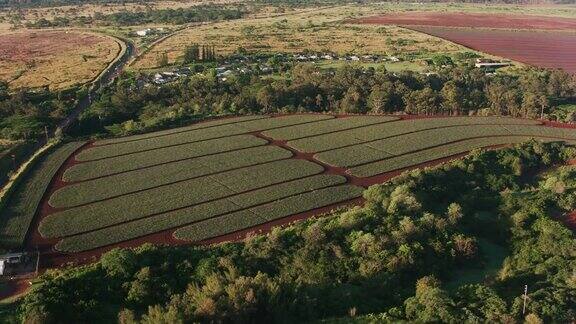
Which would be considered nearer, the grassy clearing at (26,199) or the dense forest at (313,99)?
the grassy clearing at (26,199)

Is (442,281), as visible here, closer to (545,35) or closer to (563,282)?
(563,282)

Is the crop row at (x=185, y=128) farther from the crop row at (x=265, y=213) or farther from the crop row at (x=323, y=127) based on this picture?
the crop row at (x=265, y=213)

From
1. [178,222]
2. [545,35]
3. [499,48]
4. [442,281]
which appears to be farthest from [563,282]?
[545,35]

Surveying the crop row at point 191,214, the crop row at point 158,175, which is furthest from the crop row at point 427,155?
the crop row at point 158,175

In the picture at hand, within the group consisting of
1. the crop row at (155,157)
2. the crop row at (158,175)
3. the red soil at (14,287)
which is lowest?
the red soil at (14,287)

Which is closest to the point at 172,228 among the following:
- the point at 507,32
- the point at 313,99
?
the point at 313,99

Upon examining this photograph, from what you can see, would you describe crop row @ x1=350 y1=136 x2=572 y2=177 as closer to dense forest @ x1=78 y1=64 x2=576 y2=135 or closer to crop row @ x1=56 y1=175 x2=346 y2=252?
crop row @ x1=56 y1=175 x2=346 y2=252

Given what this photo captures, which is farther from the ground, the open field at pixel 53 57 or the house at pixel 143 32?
the house at pixel 143 32
